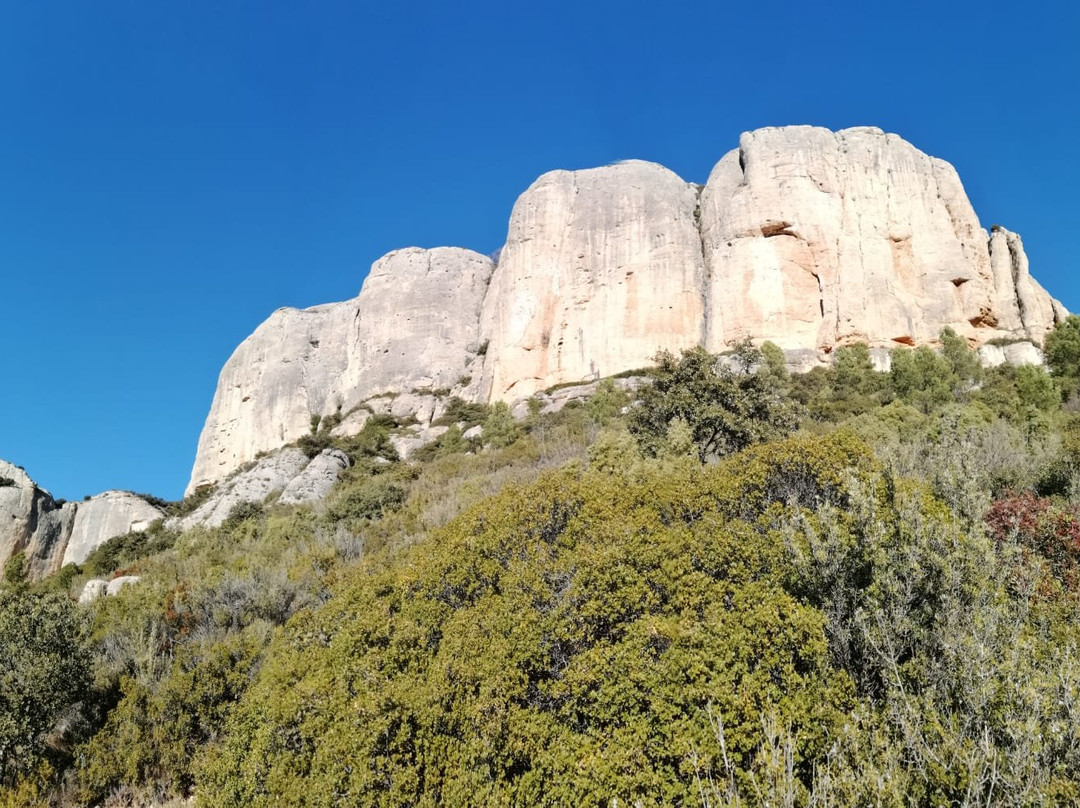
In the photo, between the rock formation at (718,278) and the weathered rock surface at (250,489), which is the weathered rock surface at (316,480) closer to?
the weathered rock surface at (250,489)

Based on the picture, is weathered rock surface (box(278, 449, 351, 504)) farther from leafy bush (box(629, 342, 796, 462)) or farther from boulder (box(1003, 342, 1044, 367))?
boulder (box(1003, 342, 1044, 367))

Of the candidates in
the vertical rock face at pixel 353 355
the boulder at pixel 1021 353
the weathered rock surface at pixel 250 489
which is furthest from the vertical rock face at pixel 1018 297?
the weathered rock surface at pixel 250 489

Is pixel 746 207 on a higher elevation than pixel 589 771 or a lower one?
higher

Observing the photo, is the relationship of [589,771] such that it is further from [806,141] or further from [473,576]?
[806,141]

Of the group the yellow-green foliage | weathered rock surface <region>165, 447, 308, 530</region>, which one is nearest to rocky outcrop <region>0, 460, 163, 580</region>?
weathered rock surface <region>165, 447, 308, 530</region>

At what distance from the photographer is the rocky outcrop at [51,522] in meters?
34.0

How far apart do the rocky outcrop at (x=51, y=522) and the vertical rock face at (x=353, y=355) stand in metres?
18.7

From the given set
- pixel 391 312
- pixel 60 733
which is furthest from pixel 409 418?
pixel 60 733

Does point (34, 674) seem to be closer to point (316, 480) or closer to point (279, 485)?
point (316, 480)

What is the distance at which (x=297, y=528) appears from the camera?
23.7m

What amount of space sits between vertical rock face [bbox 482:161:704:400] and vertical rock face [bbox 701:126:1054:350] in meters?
2.91

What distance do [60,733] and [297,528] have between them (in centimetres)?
1346

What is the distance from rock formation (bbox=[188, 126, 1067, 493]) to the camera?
4581 cm

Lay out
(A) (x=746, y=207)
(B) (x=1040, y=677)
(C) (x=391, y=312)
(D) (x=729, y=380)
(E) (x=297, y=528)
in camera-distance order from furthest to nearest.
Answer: (C) (x=391, y=312) → (A) (x=746, y=207) → (E) (x=297, y=528) → (D) (x=729, y=380) → (B) (x=1040, y=677)
